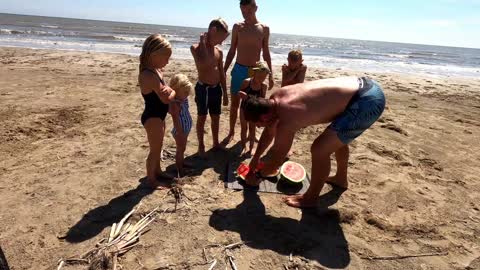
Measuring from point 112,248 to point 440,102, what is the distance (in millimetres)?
10628

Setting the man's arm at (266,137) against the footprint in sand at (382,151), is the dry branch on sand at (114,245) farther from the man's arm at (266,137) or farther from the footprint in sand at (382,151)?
the footprint in sand at (382,151)

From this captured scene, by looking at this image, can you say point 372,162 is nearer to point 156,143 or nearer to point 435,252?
point 435,252

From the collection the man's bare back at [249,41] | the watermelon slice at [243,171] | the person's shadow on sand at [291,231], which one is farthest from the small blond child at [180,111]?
the man's bare back at [249,41]

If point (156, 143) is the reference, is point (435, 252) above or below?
below

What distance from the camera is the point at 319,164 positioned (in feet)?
12.7

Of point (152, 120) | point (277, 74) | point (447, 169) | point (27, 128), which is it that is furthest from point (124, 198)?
point (277, 74)

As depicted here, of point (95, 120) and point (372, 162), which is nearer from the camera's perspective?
point (372, 162)

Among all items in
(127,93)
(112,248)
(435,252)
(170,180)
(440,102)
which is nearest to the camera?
(112,248)

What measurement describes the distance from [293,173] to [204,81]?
183cm

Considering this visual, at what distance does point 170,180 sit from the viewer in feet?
15.0

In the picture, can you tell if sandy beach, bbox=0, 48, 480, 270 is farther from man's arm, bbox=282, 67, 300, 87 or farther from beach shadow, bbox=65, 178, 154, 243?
man's arm, bbox=282, 67, 300, 87

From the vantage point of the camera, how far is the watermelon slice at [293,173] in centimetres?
460

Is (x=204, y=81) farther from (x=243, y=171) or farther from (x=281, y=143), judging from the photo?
(x=281, y=143)

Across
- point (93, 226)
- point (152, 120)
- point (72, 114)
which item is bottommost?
point (93, 226)
